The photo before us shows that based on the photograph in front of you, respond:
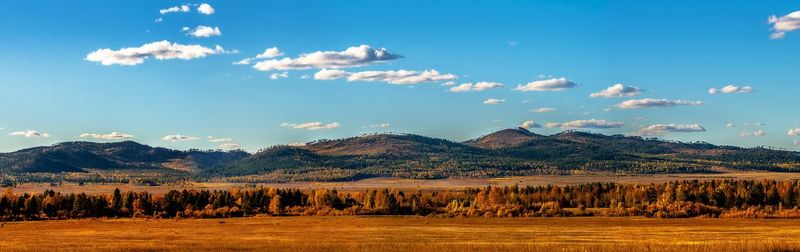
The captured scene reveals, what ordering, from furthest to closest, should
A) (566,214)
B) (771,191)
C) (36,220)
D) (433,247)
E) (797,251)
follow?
(771,191), (566,214), (36,220), (433,247), (797,251)

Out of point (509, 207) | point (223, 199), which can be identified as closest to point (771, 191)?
point (509, 207)

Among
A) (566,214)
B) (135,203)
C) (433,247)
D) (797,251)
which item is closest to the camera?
(797,251)

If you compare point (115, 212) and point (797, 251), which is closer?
point (797, 251)

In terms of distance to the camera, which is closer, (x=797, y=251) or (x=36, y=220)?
(x=797, y=251)

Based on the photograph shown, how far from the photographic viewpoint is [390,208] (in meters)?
183

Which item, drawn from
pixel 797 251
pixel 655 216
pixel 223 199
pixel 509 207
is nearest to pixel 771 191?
pixel 655 216

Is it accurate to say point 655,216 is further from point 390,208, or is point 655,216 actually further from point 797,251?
point 797,251

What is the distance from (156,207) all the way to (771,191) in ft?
432

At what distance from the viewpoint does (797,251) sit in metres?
62.7

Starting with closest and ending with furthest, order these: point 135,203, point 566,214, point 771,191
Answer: point 566,214 → point 135,203 → point 771,191

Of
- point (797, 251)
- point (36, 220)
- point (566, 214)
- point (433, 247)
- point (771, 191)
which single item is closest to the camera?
point (797, 251)

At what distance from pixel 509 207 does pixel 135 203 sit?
76128mm

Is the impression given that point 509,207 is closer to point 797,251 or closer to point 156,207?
point 156,207

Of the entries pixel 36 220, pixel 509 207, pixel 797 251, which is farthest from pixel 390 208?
pixel 797 251
